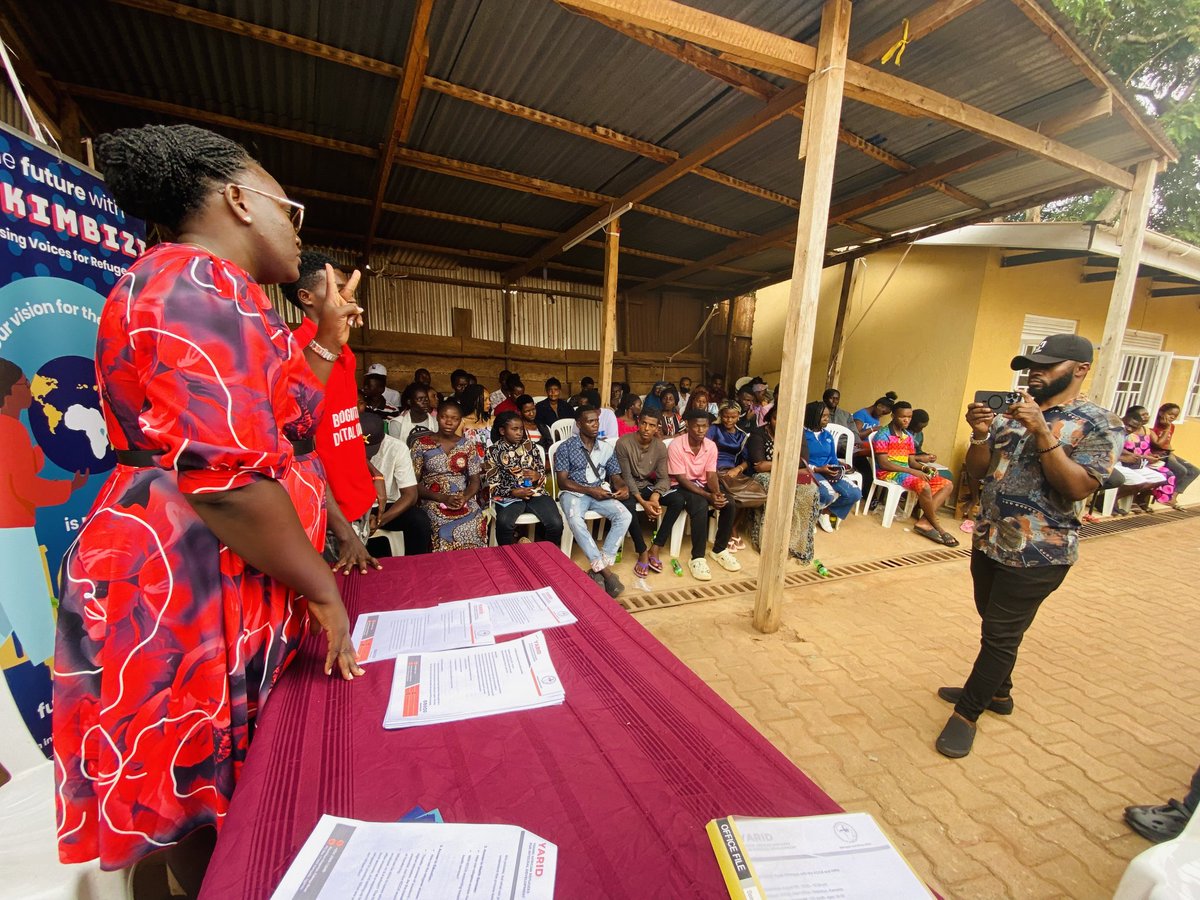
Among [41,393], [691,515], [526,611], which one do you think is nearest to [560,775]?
[526,611]

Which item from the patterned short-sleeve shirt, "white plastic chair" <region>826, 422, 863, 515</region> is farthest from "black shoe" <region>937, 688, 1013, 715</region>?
"white plastic chair" <region>826, 422, 863, 515</region>

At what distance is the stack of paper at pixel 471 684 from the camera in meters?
0.97

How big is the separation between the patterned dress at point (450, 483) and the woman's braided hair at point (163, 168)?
2.89 metres

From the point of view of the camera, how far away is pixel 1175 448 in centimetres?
943

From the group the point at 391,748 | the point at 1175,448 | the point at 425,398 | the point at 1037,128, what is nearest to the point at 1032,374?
the point at 391,748

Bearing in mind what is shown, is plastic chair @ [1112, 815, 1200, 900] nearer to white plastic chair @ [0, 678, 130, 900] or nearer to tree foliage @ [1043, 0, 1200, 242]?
white plastic chair @ [0, 678, 130, 900]

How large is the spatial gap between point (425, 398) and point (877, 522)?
211 inches

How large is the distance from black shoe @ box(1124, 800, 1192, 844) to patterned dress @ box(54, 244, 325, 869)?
319 cm

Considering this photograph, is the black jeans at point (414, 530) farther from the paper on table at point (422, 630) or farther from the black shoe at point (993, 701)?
the black shoe at point (993, 701)

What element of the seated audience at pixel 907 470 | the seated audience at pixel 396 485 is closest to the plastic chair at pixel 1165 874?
the seated audience at pixel 396 485

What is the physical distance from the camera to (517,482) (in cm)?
403

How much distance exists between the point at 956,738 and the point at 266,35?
18.3ft

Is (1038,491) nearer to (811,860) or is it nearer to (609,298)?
(811,860)

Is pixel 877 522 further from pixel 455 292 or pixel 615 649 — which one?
pixel 455 292
